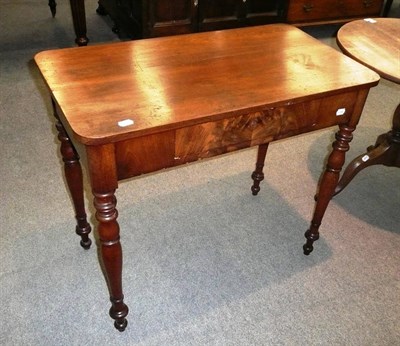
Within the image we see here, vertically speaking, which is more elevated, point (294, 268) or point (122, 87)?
point (122, 87)

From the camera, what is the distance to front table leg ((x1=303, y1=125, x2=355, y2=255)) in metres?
1.31

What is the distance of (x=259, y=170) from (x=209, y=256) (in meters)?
0.48

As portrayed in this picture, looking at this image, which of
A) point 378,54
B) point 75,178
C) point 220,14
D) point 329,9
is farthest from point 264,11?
point 75,178

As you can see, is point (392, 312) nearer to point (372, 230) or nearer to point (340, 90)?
point (372, 230)

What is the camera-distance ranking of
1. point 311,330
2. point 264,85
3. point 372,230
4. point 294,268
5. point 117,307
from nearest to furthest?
point 264,85 → point 117,307 → point 311,330 → point 294,268 → point 372,230

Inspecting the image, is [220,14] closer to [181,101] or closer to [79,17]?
[79,17]

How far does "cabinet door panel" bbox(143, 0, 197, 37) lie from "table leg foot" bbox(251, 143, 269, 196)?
1353 millimetres

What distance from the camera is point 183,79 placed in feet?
3.77

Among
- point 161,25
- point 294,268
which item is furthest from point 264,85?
point 161,25

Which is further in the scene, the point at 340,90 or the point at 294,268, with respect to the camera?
the point at 294,268

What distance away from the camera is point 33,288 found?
1443 mm

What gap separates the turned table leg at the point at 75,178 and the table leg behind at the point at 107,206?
33 cm

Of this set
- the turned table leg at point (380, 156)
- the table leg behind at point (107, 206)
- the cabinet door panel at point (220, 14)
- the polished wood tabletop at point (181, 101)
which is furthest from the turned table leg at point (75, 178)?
the cabinet door panel at point (220, 14)

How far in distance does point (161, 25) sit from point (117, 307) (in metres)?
2.01
